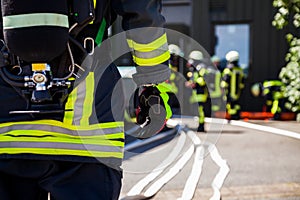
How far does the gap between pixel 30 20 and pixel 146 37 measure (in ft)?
1.59

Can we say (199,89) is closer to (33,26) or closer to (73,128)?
(73,128)

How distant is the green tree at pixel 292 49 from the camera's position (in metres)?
5.03

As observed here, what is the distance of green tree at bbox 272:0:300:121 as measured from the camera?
5.03 meters

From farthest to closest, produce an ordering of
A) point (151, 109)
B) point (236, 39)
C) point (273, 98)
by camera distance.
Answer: point (236, 39) < point (273, 98) < point (151, 109)

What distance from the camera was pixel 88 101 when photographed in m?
1.62

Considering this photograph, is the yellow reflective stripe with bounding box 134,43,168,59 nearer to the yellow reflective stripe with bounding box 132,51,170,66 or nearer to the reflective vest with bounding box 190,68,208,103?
the yellow reflective stripe with bounding box 132,51,170,66

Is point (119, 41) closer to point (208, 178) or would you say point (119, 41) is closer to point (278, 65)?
point (208, 178)

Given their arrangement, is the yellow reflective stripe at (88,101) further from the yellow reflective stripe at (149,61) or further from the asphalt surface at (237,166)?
the asphalt surface at (237,166)

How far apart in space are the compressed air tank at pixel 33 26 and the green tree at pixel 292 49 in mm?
4032

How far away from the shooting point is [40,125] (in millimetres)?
1588

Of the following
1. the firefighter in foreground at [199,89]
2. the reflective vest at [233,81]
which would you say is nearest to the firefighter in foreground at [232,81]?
the reflective vest at [233,81]

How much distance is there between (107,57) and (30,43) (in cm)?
39

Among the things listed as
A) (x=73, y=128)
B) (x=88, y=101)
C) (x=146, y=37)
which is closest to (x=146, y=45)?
(x=146, y=37)

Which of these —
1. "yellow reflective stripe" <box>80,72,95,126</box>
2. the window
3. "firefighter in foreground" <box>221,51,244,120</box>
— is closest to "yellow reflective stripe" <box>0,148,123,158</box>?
"yellow reflective stripe" <box>80,72,95,126</box>
